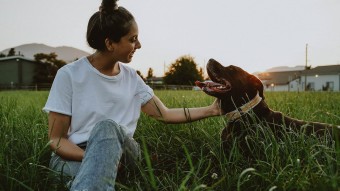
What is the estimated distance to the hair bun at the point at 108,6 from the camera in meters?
2.78

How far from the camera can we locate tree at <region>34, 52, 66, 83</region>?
1747 inches

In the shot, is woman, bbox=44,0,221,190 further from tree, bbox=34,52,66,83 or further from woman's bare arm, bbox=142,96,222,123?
tree, bbox=34,52,66,83

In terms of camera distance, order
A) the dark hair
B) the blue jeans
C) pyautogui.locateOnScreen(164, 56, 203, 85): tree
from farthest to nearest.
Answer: pyautogui.locateOnScreen(164, 56, 203, 85): tree, the dark hair, the blue jeans

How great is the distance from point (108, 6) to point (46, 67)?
46.2 metres

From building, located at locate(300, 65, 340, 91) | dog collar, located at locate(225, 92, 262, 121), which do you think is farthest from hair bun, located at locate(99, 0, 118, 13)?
building, located at locate(300, 65, 340, 91)

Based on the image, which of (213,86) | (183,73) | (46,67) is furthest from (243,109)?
(183,73)

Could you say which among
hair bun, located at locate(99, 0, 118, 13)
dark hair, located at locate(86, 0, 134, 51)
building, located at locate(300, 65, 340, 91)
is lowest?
building, located at locate(300, 65, 340, 91)

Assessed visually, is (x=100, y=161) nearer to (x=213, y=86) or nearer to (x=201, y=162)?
(x=201, y=162)

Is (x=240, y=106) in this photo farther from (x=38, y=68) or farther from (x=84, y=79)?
(x=38, y=68)

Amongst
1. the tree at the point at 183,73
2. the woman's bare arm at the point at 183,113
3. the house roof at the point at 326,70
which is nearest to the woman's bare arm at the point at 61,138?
the woman's bare arm at the point at 183,113

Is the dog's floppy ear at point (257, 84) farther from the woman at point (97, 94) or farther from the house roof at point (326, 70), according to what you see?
the house roof at point (326, 70)

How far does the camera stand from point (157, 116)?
11.2 feet

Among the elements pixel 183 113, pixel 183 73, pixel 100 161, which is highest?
pixel 183 73

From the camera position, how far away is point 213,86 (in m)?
3.32
